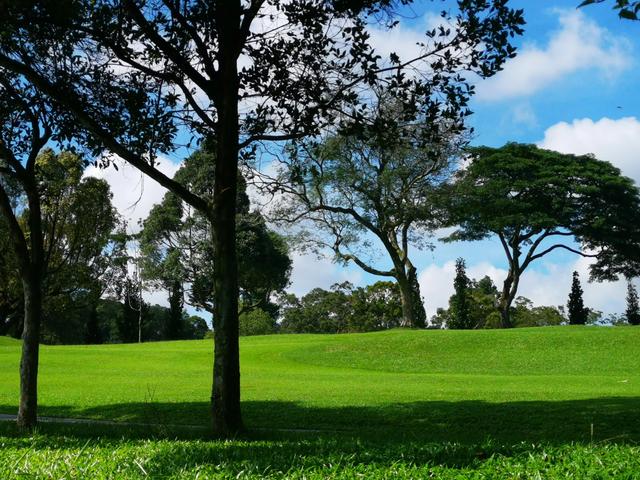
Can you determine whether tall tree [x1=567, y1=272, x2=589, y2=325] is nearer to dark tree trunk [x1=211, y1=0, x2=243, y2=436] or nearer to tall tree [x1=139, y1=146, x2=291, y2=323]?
tall tree [x1=139, y1=146, x2=291, y2=323]

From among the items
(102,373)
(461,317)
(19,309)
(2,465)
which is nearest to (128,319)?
(19,309)

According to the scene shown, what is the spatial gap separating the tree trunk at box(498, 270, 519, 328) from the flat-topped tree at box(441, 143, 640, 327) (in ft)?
0.23

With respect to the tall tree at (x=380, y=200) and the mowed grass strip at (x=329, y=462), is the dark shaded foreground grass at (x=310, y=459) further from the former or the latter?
the tall tree at (x=380, y=200)

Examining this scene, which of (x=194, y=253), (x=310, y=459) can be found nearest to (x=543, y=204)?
(x=194, y=253)

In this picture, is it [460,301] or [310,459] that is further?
[460,301]

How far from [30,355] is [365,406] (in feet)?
22.0

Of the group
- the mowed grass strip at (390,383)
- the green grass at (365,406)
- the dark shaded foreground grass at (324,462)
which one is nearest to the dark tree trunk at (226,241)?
the green grass at (365,406)

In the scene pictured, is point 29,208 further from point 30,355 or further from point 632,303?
point 632,303

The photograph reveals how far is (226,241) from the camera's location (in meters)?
10.1

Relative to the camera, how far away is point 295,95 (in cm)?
1232

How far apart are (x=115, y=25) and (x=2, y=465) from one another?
743 cm

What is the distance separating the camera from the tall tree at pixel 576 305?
53875 millimetres

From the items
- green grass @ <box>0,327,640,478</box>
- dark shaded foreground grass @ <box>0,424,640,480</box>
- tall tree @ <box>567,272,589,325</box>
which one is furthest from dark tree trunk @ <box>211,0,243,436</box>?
tall tree @ <box>567,272,589,325</box>

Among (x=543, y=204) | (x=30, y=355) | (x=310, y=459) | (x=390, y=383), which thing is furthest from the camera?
(x=543, y=204)
